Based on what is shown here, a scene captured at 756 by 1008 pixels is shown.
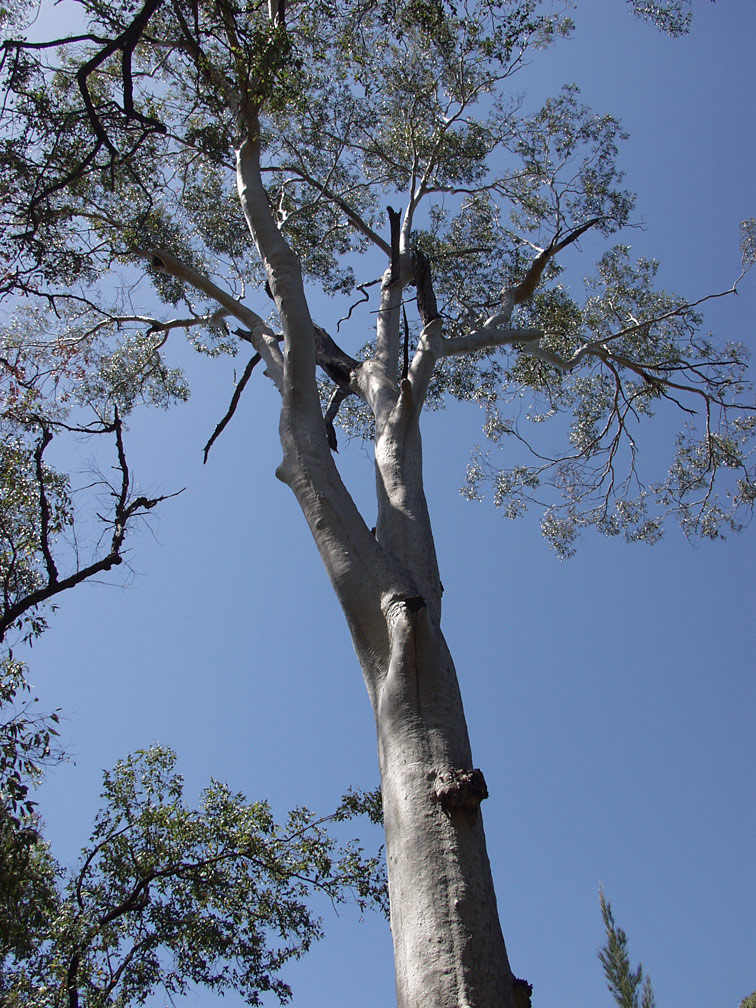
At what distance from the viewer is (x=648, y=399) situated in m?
9.65

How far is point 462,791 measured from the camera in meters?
2.54

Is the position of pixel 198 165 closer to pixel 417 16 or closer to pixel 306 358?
pixel 417 16

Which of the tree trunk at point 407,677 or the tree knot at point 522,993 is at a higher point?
the tree trunk at point 407,677

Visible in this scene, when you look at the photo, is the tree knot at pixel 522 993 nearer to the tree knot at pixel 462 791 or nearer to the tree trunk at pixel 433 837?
the tree trunk at pixel 433 837

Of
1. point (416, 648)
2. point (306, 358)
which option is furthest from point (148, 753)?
point (416, 648)

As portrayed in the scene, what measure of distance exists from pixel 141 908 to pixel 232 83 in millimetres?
6436

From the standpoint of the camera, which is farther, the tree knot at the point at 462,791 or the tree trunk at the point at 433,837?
the tree knot at the point at 462,791

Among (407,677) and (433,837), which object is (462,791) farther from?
(407,677)

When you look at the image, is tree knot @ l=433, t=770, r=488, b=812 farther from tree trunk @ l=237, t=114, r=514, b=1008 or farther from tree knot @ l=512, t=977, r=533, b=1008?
tree knot @ l=512, t=977, r=533, b=1008

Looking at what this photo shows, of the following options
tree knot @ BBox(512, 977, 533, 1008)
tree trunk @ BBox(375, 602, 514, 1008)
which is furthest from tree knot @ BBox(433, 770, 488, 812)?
tree knot @ BBox(512, 977, 533, 1008)

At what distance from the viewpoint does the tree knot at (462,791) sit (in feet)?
8.30

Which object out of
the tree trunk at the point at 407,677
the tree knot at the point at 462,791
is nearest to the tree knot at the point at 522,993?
the tree trunk at the point at 407,677

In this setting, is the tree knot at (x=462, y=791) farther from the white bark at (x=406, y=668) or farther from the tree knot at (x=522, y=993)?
the tree knot at (x=522, y=993)

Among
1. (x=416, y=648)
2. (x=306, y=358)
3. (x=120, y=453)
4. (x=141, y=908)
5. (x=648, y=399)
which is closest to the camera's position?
(x=416, y=648)
